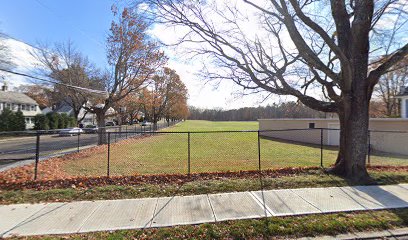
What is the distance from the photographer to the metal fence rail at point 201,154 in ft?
29.6

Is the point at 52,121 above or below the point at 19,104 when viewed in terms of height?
below

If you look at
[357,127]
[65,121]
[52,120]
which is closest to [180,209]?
[357,127]

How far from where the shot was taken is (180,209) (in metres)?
4.68

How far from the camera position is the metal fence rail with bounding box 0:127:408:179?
903 cm

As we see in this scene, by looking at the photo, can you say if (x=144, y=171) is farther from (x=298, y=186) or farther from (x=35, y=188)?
(x=298, y=186)

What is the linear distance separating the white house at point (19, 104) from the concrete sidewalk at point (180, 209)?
159 feet

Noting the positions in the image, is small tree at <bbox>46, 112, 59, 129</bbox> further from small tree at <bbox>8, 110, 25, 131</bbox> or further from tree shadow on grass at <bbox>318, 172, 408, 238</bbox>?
tree shadow on grass at <bbox>318, 172, 408, 238</bbox>

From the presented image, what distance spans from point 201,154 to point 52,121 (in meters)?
→ 37.5

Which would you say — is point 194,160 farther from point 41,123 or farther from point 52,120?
point 52,120

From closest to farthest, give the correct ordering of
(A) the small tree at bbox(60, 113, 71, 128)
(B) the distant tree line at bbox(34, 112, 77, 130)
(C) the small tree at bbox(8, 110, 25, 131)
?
(C) the small tree at bbox(8, 110, 25, 131)
(B) the distant tree line at bbox(34, 112, 77, 130)
(A) the small tree at bbox(60, 113, 71, 128)

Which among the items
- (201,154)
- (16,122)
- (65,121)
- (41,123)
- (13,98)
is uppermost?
(13,98)

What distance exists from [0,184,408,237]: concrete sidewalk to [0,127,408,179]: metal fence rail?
218 centimetres

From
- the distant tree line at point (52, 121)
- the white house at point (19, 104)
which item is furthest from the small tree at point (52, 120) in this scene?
the white house at point (19, 104)

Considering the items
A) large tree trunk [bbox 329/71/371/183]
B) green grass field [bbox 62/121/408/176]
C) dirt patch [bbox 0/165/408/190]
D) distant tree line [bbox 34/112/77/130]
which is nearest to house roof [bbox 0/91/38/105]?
distant tree line [bbox 34/112/77/130]
